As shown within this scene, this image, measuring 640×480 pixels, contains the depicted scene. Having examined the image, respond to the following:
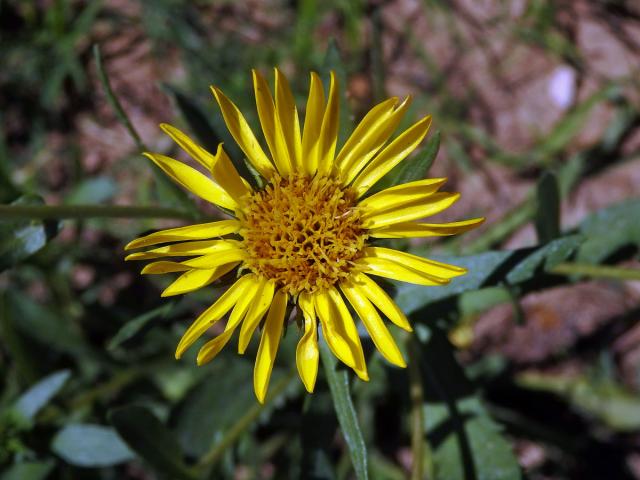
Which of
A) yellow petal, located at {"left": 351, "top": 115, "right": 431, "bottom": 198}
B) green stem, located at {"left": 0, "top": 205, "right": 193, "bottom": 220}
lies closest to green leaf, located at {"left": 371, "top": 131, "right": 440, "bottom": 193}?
yellow petal, located at {"left": 351, "top": 115, "right": 431, "bottom": 198}

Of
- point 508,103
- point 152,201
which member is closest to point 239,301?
point 152,201

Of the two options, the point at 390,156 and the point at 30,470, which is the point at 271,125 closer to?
the point at 390,156

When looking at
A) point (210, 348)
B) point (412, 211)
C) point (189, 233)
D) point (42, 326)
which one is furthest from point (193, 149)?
point (42, 326)

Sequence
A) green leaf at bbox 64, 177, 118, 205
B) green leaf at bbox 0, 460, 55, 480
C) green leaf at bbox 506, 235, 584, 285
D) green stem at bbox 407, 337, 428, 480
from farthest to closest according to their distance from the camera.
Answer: green leaf at bbox 64, 177, 118, 205 < green leaf at bbox 0, 460, 55, 480 < green stem at bbox 407, 337, 428, 480 < green leaf at bbox 506, 235, 584, 285

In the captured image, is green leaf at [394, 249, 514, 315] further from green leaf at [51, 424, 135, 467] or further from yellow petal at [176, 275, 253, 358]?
green leaf at [51, 424, 135, 467]

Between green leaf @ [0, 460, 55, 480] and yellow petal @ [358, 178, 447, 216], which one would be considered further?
green leaf @ [0, 460, 55, 480]

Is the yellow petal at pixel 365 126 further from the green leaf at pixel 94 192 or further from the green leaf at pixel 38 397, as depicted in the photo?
the green leaf at pixel 94 192
